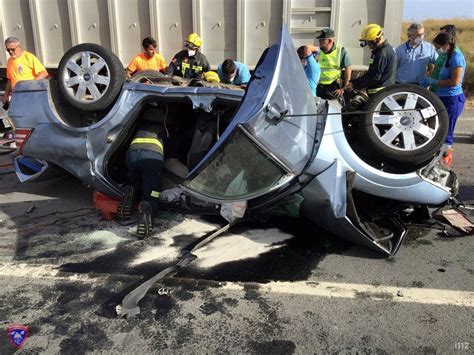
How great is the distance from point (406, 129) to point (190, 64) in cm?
361

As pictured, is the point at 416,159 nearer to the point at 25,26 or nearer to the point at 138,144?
the point at 138,144

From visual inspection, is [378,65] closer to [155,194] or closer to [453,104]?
[453,104]

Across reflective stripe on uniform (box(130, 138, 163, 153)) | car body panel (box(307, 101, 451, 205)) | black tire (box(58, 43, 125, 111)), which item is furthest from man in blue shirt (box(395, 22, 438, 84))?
black tire (box(58, 43, 125, 111))

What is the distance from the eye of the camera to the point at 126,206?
3695 millimetres

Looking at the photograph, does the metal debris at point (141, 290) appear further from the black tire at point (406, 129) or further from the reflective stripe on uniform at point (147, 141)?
the black tire at point (406, 129)

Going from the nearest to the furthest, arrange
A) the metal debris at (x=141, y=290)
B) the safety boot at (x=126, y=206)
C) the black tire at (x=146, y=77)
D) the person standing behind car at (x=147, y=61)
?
the metal debris at (x=141, y=290) → the safety boot at (x=126, y=206) → the black tire at (x=146, y=77) → the person standing behind car at (x=147, y=61)

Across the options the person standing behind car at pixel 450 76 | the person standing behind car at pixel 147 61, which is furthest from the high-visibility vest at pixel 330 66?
the person standing behind car at pixel 147 61

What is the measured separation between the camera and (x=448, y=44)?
5.03 meters

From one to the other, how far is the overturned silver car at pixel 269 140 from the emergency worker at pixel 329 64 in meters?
2.49

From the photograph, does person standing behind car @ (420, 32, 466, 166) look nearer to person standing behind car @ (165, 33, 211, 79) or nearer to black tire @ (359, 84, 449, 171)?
black tire @ (359, 84, 449, 171)

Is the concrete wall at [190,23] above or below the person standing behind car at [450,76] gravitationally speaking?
above

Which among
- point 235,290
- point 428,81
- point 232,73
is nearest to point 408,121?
point 235,290

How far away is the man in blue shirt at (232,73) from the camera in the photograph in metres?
5.45

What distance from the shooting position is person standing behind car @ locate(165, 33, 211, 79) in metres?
5.87
